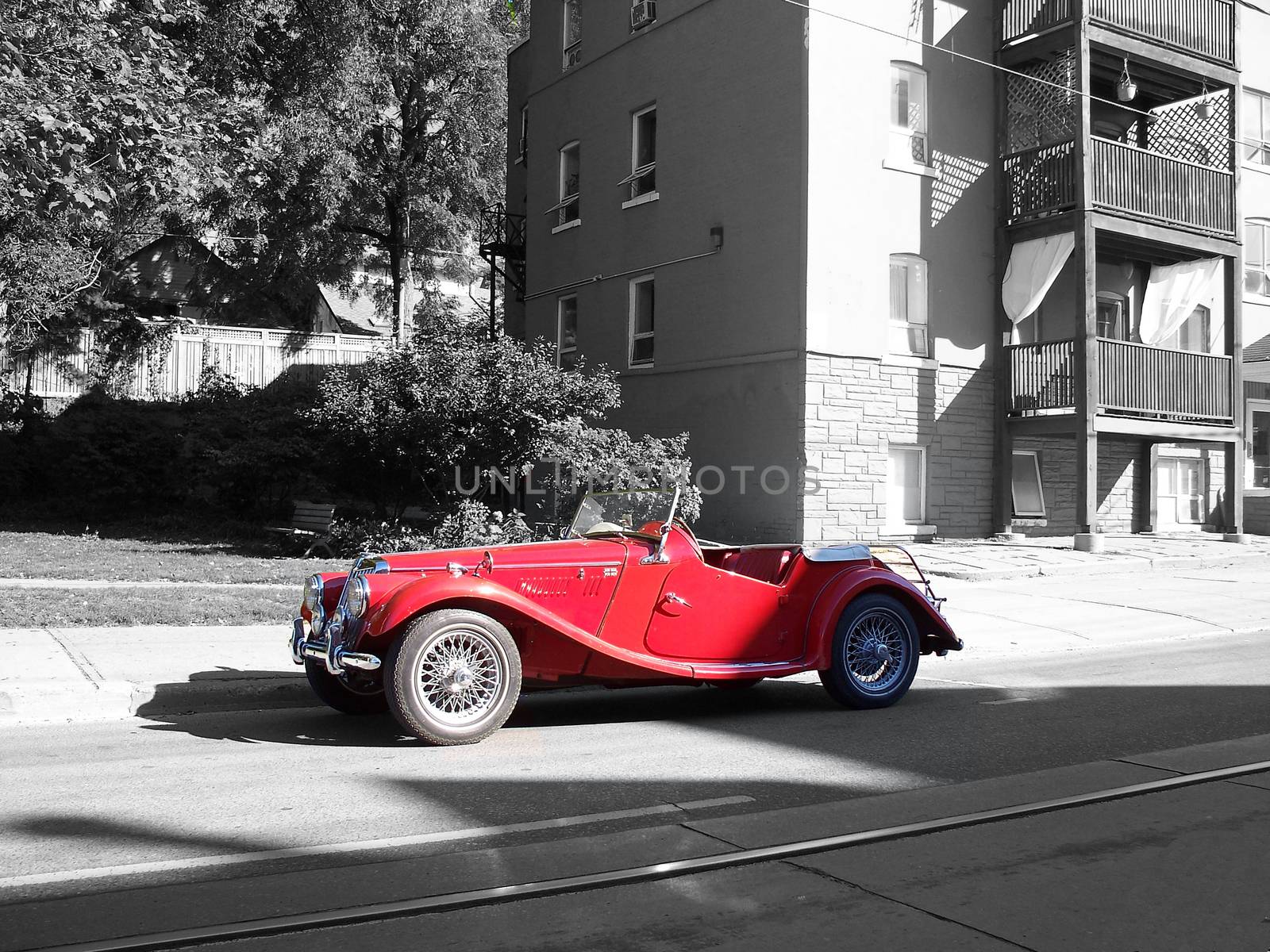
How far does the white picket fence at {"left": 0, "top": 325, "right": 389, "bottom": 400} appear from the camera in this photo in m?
30.3

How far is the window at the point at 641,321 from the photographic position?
73.4ft

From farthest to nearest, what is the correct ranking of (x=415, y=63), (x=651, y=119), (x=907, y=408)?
(x=415, y=63)
(x=651, y=119)
(x=907, y=408)

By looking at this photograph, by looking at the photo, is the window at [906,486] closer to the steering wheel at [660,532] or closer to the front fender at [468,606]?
the steering wheel at [660,532]

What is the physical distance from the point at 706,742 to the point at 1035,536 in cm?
1586

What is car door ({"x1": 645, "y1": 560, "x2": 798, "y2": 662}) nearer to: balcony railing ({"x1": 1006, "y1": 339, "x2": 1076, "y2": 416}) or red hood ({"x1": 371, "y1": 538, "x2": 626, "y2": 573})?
red hood ({"x1": 371, "y1": 538, "x2": 626, "y2": 573})

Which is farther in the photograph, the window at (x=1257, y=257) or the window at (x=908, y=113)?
the window at (x=1257, y=257)

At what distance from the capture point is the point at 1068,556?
58.4 ft

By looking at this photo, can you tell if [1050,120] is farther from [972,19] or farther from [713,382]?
[713,382]

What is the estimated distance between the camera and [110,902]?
4082 millimetres

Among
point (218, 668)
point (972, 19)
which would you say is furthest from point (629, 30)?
point (218, 668)

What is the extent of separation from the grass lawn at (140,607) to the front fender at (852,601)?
18.2 feet

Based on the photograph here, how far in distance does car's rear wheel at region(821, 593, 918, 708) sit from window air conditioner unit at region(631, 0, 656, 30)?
1703cm

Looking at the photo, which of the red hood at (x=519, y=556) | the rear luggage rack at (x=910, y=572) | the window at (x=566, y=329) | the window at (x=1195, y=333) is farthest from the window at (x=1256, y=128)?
the red hood at (x=519, y=556)

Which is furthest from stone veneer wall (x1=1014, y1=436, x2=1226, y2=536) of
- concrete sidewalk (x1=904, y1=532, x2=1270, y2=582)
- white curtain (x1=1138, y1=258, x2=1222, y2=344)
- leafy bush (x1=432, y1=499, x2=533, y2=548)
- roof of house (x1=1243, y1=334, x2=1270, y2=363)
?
leafy bush (x1=432, y1=499, x2=533, y2=548)
